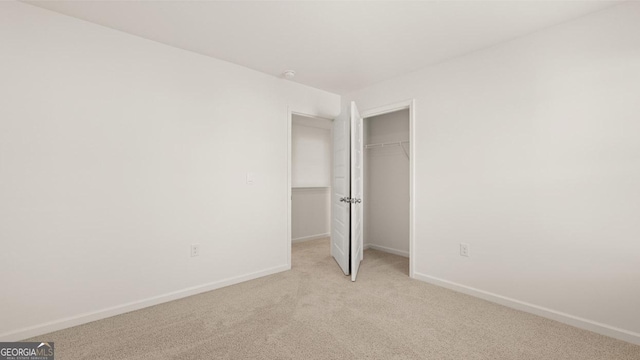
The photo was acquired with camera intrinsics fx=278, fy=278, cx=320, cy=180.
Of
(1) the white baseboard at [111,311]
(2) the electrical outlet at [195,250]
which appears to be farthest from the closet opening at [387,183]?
(2) the electrical outlet at [195,250]

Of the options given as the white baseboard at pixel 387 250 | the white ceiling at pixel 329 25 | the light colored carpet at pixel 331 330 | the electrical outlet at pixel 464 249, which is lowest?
the light colored carpet at pixel 331 330

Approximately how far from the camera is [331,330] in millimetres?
2078

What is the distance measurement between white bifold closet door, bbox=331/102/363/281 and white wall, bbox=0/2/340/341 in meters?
0.95

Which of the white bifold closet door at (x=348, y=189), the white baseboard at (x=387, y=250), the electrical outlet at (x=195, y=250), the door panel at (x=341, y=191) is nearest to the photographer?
the electrical outlet at (x=195, y=250)

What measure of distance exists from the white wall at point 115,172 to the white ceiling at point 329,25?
267 millimetres

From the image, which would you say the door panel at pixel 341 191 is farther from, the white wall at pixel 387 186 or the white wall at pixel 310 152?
the white wall at pixel 310 152

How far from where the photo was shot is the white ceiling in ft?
6.69

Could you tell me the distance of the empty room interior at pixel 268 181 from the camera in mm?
1976

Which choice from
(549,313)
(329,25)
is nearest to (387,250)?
(549,313)

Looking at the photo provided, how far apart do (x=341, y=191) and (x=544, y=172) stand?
202 centimetres

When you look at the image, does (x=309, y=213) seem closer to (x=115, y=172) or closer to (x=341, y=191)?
(x=341, y=191)

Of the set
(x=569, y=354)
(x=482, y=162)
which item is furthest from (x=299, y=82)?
(x=569, y=354)

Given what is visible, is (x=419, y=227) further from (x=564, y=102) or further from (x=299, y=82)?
(x=299, y=82)

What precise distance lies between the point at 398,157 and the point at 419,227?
1.40m
